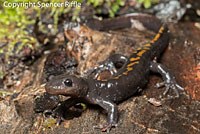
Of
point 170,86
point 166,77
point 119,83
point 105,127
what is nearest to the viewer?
point 105,127

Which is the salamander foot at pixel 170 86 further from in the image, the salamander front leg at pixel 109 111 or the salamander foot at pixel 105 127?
the salamander foot at pixel 105 127

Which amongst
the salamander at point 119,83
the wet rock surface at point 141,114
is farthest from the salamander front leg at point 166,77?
the wet rock surface at point 141,114

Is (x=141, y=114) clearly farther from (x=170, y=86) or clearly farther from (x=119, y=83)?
(x=170, y=86)

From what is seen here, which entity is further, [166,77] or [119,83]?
[166,77]

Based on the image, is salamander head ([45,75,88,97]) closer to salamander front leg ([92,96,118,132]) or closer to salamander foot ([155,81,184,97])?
salamander front leg ([92,96,118,132])

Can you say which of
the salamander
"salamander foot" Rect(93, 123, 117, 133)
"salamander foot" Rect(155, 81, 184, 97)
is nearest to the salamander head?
the salamander

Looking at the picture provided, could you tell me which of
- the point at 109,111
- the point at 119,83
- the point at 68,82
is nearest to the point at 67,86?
the point at 68,82

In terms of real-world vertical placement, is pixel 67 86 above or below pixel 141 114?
above

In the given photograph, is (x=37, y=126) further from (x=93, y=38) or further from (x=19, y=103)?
(x=93, y=38)
